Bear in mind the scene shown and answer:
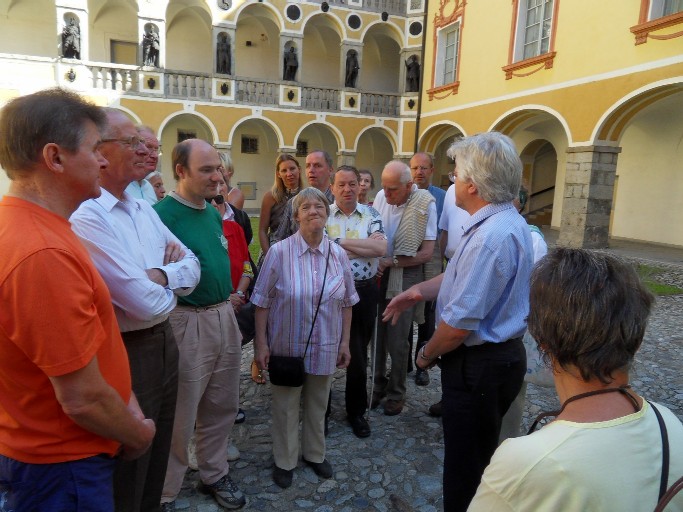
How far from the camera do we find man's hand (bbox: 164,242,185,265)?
2074 millimetres

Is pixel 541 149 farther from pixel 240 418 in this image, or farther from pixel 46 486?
pixel 46 486

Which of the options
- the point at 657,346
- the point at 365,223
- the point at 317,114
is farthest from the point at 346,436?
the point at 317,114

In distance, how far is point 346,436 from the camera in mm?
3389

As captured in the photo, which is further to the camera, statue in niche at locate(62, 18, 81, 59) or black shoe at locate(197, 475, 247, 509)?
statue in niche at locate(62, 18, 81, 59)

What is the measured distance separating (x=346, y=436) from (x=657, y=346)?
14.0ft

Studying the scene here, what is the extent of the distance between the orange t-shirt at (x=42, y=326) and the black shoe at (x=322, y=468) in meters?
1.82

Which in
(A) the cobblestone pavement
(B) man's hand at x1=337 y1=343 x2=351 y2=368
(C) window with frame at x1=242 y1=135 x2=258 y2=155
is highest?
(C) window with frame at x1=242 y1=135 x2=258 y2=155

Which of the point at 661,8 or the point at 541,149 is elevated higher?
the point at 661,8

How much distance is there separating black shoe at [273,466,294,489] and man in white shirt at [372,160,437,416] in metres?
1.15

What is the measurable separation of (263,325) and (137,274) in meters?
1.07

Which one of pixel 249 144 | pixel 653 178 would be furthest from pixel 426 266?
pixel 249 144

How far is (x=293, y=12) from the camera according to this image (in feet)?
58.1

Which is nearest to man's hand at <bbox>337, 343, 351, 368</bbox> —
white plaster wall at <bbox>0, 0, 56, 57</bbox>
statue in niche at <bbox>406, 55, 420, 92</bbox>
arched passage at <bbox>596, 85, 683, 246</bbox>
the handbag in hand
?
the handbag in hand

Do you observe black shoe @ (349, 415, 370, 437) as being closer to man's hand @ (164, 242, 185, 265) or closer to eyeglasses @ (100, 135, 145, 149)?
man's hand @ (164, 242, 185, 265)
